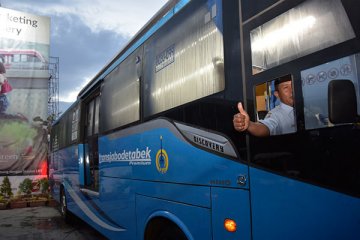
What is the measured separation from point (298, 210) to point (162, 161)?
5.78 feet

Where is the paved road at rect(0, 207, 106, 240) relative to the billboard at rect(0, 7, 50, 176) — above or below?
below

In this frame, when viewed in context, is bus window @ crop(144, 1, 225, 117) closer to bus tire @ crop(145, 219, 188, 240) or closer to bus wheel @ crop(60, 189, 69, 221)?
bus tire @ crop(145, 219, 188, 240)

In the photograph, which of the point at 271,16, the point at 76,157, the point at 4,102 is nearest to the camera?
the point at 271,16

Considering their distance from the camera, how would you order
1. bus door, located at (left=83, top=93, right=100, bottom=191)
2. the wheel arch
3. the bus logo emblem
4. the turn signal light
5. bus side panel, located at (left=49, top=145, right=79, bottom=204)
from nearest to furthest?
the turn signal light → the wheel arch → the bus logo emblem → bus door, located at (left=83, top=93, right=100, bottom=191) → bus side panel, located at (left=49, top=145, right=79, bottom=204)

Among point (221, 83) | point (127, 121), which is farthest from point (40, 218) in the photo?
point (221, 83)

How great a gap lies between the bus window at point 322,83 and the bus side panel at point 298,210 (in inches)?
15.0

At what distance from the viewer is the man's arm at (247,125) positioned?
2285mm

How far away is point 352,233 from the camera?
178 centimetres

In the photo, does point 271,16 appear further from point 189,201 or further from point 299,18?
point 189,201

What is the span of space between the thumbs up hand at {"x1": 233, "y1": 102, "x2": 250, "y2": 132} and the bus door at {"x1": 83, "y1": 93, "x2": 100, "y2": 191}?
441 cm

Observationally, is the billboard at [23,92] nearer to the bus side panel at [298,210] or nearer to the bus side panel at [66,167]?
the bus side panel at [66,167]

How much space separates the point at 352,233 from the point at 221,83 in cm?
143

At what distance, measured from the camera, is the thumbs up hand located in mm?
2359

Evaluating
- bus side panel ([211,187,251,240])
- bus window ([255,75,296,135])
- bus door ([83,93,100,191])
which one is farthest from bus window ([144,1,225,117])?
bus door ([83,93,100,191])
